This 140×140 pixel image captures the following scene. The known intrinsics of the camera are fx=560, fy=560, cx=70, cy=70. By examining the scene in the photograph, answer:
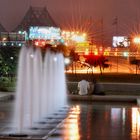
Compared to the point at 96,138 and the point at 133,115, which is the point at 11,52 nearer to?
the point at 133,115

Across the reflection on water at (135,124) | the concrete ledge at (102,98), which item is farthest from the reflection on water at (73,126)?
the concrete ledge at (102,98)

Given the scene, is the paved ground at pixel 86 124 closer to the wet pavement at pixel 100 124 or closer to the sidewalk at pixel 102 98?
the wet pavement at pixel 100 124

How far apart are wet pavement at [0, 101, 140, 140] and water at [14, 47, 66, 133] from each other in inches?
13.8

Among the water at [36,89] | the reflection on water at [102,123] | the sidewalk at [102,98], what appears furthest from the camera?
the sidewalk at [102,98]

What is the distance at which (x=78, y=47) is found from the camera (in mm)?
130500

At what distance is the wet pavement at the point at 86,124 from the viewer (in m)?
12.4

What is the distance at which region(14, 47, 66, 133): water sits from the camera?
12734 mm

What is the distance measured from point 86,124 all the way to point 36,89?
1.92 meters

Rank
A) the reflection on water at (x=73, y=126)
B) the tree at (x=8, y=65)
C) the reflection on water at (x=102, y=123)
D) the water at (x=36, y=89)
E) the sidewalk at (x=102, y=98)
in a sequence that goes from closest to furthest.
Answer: the reflection on water at (x=73, y=126), the reflection on water at (x=102, y=123), the water at (x=36, y=89), the sidewalk at (x=102, y=98), the tree at (x=8, y=65)

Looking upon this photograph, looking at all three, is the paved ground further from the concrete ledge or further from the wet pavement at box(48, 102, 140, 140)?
the concrete ledge

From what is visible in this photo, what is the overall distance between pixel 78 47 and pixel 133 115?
113 m

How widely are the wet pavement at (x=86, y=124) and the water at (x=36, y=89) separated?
350mm

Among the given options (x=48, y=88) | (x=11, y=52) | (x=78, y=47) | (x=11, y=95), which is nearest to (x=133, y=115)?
(x=48, y=88)

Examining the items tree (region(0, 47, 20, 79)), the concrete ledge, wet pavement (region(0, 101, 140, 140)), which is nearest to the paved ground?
wet pavement (region(0, 101, 140, 140))
